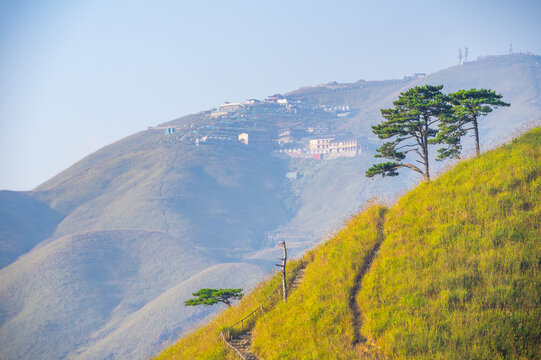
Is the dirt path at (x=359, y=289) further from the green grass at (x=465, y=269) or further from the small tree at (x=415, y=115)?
the small tree at (x=415, y=115)

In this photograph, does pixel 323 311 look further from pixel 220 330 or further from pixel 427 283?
pixel 220 330

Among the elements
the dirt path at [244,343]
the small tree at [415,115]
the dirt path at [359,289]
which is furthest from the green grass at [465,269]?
the dirt path at [244,343]

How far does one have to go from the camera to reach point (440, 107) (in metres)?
29.5

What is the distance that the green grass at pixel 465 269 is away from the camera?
1517cm

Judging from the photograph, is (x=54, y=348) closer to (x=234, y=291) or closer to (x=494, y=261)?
(x=234, y=291)

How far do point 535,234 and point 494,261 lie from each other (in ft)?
8.48

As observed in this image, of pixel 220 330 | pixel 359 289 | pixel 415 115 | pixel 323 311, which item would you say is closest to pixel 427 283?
pixel 359 289

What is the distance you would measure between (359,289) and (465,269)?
452cm

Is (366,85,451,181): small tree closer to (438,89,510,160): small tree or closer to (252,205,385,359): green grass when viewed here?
(438,89,510,160): small tree

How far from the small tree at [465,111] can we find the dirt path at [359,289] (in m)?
10.2

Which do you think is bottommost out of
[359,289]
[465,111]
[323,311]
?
[323,311]

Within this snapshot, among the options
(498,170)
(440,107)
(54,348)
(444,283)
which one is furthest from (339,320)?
(54,348)

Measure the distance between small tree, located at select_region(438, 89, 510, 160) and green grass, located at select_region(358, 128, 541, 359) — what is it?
3.61 metres

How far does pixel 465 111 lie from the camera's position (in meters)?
28.7
